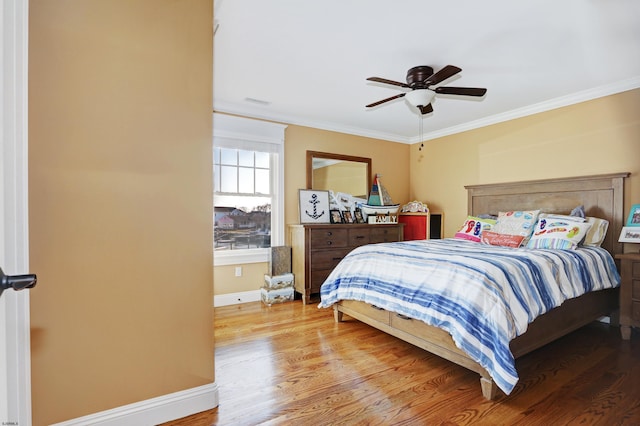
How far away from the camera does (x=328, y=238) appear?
158 inches

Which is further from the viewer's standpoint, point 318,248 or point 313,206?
point 313,206

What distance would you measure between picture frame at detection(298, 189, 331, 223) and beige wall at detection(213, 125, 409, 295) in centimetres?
9

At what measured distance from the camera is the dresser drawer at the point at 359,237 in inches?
165

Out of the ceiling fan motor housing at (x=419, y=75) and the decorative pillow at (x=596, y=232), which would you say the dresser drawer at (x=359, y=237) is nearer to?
the ceiling fan motor housing at (x=419, y=75)

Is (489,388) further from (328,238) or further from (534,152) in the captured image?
(534,152)

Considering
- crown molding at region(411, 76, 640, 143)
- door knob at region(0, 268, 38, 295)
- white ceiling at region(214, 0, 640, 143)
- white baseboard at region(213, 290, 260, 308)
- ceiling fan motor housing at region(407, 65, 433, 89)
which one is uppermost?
white ceiling at region(214, 0, 640, 143)

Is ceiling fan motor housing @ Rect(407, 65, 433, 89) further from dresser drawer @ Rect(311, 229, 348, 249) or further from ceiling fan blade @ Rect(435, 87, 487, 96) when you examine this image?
dresser drawer @ Rect(311, 229, 348, 249)

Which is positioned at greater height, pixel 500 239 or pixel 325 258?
pixel 500 239

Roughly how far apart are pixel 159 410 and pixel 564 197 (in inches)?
163

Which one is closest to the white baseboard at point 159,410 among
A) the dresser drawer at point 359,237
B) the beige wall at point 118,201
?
the beige wall at point 118,201

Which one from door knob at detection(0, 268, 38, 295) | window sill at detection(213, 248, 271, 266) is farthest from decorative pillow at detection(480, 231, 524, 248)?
door knob at detection(0, 268, 38, 295)

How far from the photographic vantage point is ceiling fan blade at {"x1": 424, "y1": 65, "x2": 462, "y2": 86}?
7.40 feet

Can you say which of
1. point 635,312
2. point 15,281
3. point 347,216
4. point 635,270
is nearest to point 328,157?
point 347,216

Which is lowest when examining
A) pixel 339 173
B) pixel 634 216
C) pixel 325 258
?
pixel 325 258
